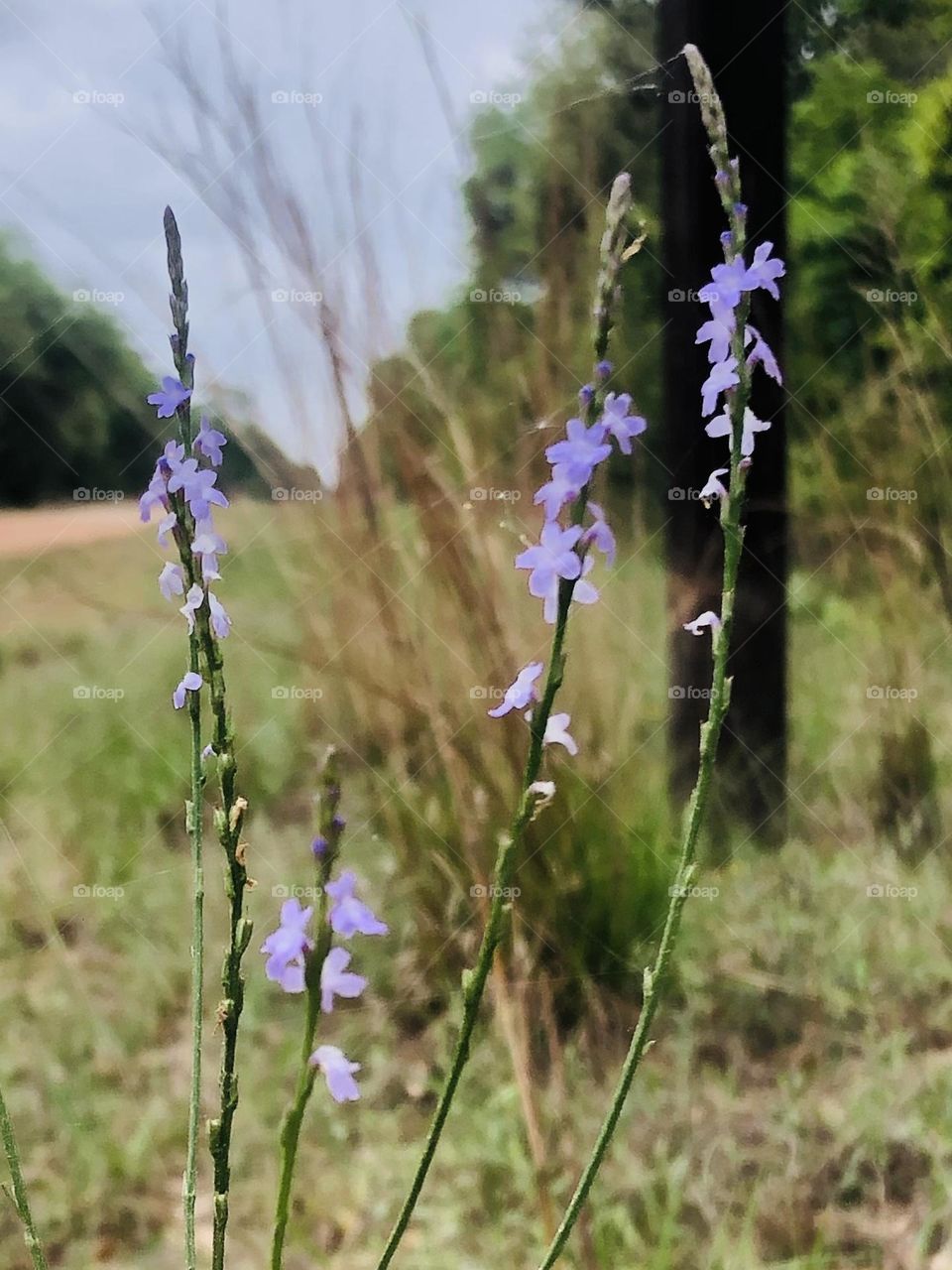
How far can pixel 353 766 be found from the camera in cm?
116

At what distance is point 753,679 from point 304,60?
0.90 metres

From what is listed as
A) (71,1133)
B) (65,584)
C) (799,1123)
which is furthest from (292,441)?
(799,1123)

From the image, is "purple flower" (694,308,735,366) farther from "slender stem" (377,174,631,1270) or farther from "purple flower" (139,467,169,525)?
"purple flower" (139,467,169,525)

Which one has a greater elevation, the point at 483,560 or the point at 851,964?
the point at 483,560

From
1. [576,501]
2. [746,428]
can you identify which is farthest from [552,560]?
[746,428]

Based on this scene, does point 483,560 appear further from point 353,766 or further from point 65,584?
point 65,584

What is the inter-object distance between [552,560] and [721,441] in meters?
0.71
